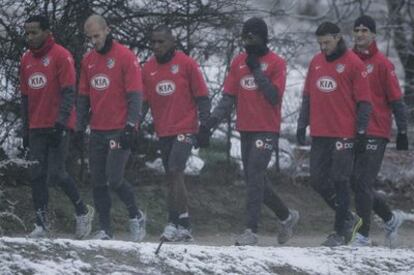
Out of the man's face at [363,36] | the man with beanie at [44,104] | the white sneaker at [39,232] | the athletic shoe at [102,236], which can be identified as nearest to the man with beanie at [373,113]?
the man's face at [363,36]

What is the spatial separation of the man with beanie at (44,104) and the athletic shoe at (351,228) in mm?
2511

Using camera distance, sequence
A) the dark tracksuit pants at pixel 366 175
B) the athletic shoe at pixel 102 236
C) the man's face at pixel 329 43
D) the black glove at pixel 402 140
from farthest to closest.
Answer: the black glove at pixel 402 140 < the dark tracksuit pants at pixel 366 175 < the man's face at pixel 329 43 < the athletic shoe at pixel 102 236

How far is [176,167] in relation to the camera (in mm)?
10773

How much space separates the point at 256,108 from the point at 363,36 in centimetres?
126

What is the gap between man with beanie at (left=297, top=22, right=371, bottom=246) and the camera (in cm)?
1047

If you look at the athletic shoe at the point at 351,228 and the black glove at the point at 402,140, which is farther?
the black glove at the point at 402,140

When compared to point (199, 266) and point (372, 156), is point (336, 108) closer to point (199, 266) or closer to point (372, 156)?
point (372, 156)

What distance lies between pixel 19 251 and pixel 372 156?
13.8 feet

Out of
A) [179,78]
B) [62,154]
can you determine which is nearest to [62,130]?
[62,154]

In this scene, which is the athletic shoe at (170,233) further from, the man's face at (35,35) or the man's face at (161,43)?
the man's face at (35,35)

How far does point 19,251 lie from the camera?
770 centimetres

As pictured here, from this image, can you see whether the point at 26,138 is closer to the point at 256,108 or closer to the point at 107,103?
the point at 107,103

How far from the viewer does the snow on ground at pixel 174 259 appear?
25.1 ft

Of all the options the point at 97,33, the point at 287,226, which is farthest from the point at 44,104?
the point at 287,226
